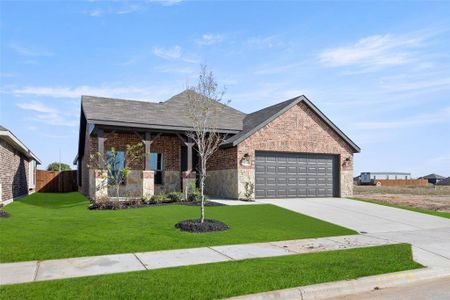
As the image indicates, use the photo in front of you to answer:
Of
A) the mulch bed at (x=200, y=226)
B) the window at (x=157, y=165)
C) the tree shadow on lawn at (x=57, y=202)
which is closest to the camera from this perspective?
the mulch bed at (x=200, y=226)

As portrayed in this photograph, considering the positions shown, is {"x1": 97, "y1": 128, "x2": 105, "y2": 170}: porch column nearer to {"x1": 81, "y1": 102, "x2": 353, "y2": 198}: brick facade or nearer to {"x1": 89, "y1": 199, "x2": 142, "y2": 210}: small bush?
{"x1": 81, "y1": 102, "x2": 353, "y2": 198}: brick facade

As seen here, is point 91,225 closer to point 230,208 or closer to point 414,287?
point 230,208

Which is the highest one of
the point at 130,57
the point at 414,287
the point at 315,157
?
the point at 130,57

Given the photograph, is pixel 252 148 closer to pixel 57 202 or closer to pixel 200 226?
pixel 200 226

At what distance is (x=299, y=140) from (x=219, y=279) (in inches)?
621

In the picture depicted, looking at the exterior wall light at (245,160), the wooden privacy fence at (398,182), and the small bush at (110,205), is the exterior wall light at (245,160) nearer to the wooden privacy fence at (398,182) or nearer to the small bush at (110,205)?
the small bush at (110,205)

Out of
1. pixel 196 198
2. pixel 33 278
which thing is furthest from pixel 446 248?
pixel 196 198

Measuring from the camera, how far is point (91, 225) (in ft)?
36.8

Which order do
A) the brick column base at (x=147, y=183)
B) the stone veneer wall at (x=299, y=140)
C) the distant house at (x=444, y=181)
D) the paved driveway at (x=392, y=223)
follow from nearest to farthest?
the paved driveway at (x=392, y=223)
the brick column base at (x=147, y=183)
the stone veneer wall at (x=299, y=140)
the distant house at (x=444, y=181)

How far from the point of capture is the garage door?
2020 cm

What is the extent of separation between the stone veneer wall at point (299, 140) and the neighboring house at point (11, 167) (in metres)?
11.5

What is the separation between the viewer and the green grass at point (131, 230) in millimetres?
8414

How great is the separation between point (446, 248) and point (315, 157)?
1247cm

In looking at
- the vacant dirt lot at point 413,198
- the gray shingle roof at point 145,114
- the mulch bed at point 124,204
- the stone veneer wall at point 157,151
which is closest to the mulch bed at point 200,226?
the mulch bed at point 124,204
